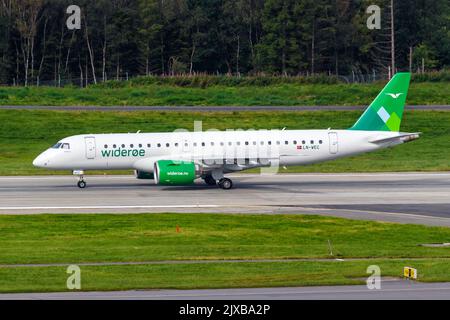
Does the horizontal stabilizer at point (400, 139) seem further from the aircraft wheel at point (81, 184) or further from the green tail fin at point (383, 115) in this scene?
the aircraft wheel at point (81, 184)

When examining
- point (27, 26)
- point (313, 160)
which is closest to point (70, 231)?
point (313, 160)

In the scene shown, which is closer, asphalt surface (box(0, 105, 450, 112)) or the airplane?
the airplane

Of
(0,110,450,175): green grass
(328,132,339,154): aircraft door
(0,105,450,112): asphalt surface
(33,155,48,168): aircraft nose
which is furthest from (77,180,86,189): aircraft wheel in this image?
(0,105,450,112): asphalt surface

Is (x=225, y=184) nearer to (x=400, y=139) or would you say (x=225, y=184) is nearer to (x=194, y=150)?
(x=194, y=150)

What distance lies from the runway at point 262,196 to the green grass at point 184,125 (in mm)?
11518

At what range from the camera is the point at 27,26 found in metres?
113

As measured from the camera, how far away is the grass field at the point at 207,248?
28844mm

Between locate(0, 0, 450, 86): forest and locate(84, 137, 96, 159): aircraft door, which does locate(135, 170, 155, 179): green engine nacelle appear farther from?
locate(0, 0, 450, 86): forest

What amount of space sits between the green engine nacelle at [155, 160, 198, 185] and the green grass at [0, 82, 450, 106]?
3935 centimetres

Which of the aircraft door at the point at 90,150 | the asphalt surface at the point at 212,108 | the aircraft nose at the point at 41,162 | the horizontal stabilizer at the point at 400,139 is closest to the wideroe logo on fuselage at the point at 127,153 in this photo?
the aircraft door at the point at 90,150

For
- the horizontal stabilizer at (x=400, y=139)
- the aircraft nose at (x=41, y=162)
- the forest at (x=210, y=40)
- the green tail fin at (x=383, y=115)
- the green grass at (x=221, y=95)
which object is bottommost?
the aircraft nose at (x=41, y=162)

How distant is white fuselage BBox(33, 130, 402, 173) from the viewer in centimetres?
5468

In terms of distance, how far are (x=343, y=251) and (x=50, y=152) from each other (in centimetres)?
2540
